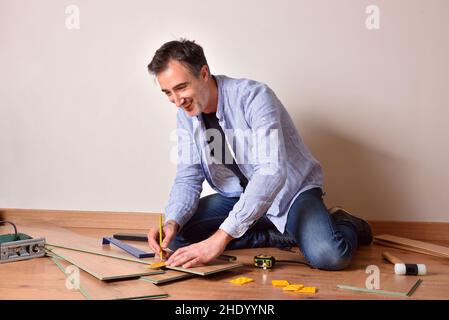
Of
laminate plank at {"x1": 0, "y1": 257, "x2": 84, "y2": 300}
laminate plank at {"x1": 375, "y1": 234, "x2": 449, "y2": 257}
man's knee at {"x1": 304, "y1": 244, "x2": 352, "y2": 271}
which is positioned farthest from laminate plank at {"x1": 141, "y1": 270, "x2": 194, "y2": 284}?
laminate plank at {"x1": 375, "y1": 234, "x2": 449, "y2": 257}

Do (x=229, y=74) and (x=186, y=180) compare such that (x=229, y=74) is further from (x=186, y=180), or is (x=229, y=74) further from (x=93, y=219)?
(x=93, y=219)

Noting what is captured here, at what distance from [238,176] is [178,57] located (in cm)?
63

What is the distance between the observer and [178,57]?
2012 millimetres

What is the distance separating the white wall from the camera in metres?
2.73

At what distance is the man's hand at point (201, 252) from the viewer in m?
1.81

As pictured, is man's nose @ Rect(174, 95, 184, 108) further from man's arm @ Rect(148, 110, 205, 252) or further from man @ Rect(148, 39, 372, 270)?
man's arm @ Rect(148, 110, 205, 252)

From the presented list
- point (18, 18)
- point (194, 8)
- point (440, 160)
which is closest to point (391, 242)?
point (440, 160)

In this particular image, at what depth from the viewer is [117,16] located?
2.95 m

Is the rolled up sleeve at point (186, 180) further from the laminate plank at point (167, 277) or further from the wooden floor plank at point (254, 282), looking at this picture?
the laminate plank at point (167, 277)

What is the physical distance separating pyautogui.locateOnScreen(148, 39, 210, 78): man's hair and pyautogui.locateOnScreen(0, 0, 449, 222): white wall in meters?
0.82

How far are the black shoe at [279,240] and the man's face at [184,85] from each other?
0.73 meters

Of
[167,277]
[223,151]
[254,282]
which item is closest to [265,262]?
[254,282]

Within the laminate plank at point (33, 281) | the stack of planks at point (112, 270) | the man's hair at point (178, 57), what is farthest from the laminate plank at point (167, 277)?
the man's hair at point (178, 57)

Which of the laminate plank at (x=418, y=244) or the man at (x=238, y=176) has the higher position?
the man at (x=238, y=176)
